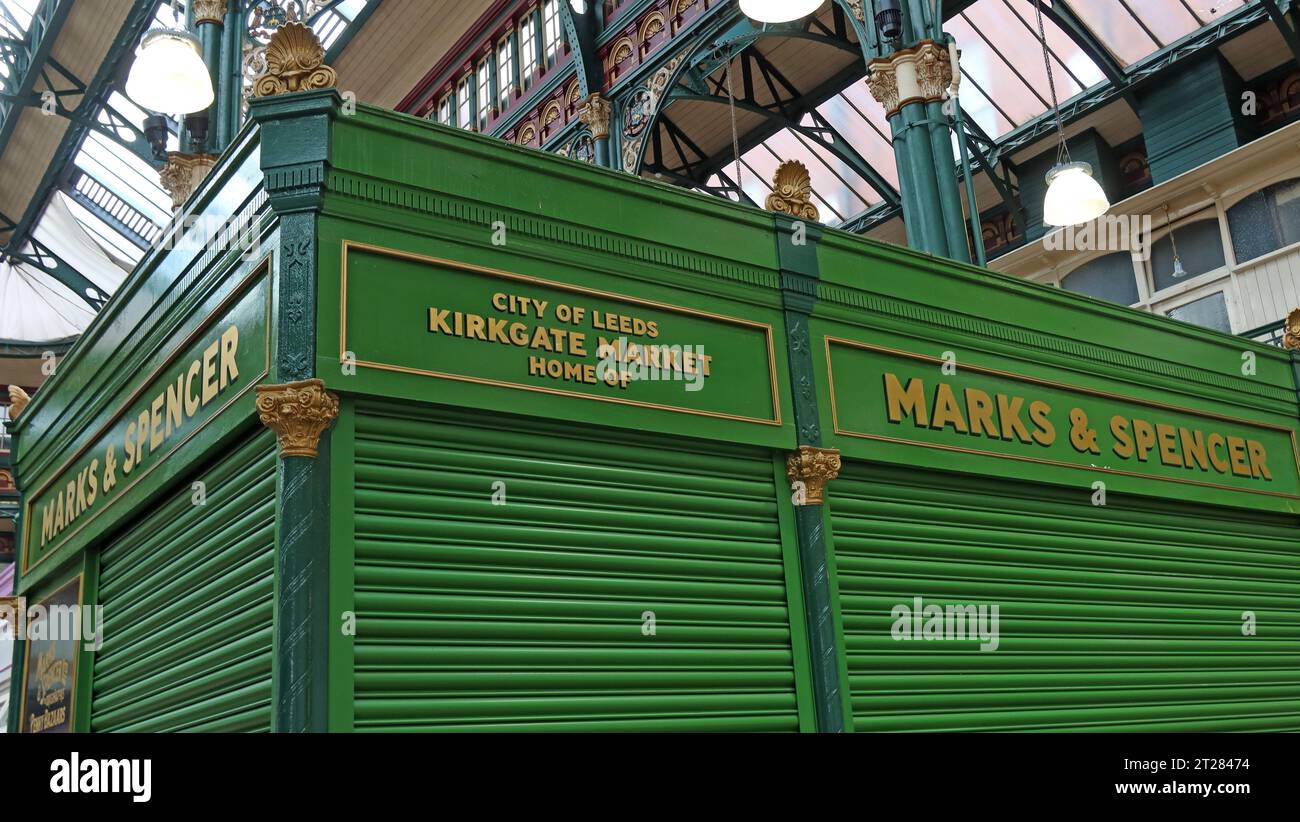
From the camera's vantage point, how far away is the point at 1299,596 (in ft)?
26.3

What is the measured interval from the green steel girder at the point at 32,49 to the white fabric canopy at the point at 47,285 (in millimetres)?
5210

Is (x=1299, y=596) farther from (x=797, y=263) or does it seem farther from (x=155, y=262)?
(x=155, y=262)

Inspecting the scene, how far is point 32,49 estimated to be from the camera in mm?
20547

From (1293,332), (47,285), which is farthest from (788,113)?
(47,285)

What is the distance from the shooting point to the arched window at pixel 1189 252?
618 inches

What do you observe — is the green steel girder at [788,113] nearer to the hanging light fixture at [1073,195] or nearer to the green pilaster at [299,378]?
the hanging light fixture at [1073,195]

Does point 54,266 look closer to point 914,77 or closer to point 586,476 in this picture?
point 914,77

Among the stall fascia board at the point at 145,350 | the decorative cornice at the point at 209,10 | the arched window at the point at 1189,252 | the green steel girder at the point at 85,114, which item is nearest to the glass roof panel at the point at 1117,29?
the arched window at the point at 1189,252

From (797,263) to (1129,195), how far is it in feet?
42.9

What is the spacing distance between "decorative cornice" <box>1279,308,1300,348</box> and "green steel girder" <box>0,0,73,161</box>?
18074mm

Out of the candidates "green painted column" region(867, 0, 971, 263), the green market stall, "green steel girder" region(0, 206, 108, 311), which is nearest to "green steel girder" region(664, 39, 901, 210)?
"green painted column" region(867, 0, 971, 263)

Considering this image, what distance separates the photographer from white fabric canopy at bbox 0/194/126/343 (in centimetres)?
2670

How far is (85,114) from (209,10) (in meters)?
11.0
